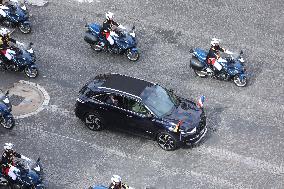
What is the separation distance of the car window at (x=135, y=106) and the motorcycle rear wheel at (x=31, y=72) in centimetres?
530

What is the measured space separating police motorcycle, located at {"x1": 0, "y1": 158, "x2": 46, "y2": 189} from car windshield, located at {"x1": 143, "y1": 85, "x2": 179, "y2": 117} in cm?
474

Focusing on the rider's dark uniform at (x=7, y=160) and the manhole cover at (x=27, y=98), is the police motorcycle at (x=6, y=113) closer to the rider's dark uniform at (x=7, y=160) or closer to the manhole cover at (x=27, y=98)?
the manhole cover at (x=27, y=98)

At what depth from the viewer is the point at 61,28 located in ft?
93.4

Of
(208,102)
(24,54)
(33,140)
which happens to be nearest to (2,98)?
(33,140)

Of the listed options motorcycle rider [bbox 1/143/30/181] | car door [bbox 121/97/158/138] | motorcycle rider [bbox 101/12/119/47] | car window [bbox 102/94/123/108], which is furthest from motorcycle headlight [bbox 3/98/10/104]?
motorcycle rider [bbox 101/12/119/47]

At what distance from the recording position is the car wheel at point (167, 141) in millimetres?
21516

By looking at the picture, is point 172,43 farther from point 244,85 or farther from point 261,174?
point 261,174

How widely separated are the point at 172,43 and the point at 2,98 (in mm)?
9137

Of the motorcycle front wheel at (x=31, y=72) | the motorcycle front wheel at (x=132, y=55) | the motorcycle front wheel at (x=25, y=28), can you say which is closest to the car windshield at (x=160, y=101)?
the motorcycle front wheel at (x=132, y=55)

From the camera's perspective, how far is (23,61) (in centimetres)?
2481

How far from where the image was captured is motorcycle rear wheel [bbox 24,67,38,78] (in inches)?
989

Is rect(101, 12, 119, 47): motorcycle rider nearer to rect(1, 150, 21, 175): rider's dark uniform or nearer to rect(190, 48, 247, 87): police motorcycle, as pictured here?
rect(190, 48, 247, 87): police motorcycle

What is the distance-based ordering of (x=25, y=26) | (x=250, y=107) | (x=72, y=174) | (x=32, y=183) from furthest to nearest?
(x=25, y=26) < (x=250, y=107) < (x=72, y=174) < (x=32, y=183)

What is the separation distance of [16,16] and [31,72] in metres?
3.68
